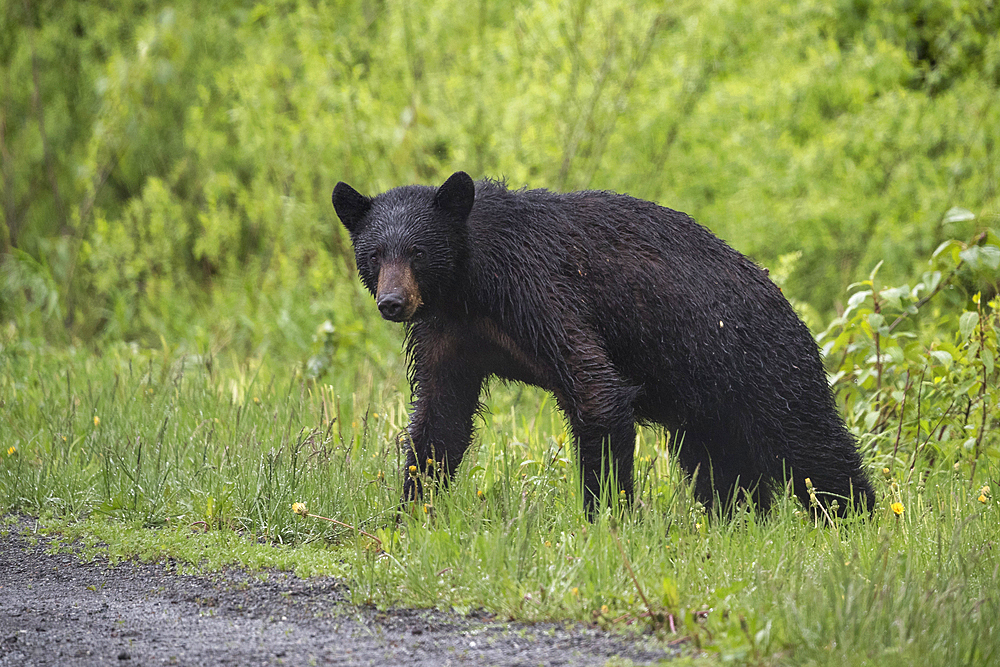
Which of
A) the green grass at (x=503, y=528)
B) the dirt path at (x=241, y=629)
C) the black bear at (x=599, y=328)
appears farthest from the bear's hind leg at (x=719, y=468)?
the dirt path at (x=241, y=629)

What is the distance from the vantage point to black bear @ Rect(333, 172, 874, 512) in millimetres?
4137

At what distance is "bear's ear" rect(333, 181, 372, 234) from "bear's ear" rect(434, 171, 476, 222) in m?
0.36

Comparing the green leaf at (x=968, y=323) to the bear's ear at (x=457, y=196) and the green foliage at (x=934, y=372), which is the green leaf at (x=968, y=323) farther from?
the bear's ear at (x=457, y=196)

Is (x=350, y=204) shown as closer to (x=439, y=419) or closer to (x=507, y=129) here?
(x=439, y=419)

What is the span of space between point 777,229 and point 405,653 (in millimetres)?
8220

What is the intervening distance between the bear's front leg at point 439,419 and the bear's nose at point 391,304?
51 cm

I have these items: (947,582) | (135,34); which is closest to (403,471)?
(947,582)

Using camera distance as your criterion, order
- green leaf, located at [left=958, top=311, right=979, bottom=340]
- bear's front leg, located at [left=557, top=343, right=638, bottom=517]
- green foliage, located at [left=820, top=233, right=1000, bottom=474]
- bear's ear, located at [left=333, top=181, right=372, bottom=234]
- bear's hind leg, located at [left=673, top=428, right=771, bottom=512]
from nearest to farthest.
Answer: bear's front leg, located at [left=557, top=343, right=638, bottom=517], bear's ear, located at [left=333, top=181, right=372, bottom=234], bear's hind leg, located at [left=673, top=428, right=771, bottom=512], green leaf, located at [left=958, top=311, right=979, bottom=340], green foliage, located at [left=820, top=233, right=1000, bottom=474]

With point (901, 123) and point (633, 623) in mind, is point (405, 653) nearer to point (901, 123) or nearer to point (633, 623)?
point (633, 623)

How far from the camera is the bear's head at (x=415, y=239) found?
13.6 feet

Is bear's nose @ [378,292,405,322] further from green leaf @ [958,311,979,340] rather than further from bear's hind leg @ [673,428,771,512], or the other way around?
green leaf @ [958,311,979,340]

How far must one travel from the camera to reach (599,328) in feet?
14.2

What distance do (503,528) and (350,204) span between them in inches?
65.4

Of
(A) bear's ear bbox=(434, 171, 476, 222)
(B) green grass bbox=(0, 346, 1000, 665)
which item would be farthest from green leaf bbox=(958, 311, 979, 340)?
(A) bear's ear bbox=(434, 171, 476, 222)
